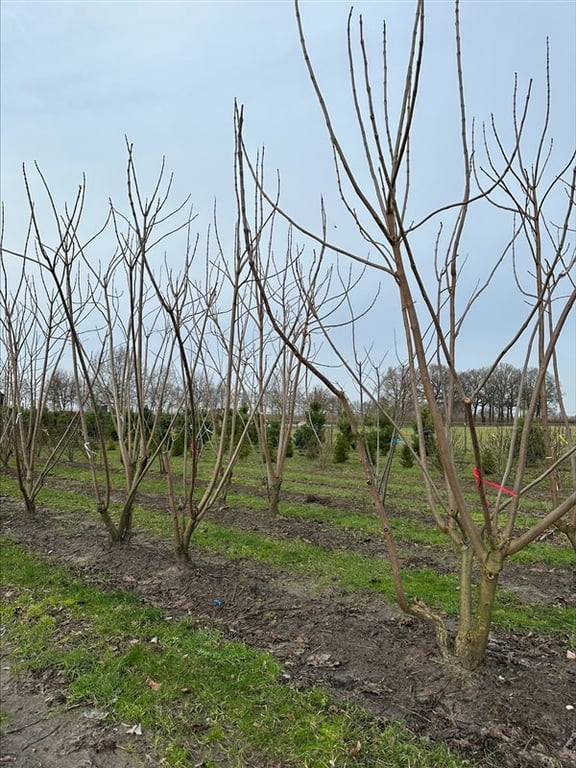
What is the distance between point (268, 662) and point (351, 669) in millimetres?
452

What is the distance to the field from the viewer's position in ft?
6.33

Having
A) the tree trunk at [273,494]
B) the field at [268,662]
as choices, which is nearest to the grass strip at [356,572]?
the field at [268,662]

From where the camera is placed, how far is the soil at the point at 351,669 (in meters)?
1.92

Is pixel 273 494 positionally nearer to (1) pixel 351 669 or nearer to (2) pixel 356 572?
(2) pixel 356 572

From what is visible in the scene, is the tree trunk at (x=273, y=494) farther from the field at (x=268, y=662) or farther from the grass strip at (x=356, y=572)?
the field at (x=268, y=662)

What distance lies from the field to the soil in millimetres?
10

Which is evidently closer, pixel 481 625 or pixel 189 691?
pixel 481 625

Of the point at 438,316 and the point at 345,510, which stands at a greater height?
the point at 438,316

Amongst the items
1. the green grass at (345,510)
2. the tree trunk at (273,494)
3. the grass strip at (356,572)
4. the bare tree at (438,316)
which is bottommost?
the green grass at (345,510)

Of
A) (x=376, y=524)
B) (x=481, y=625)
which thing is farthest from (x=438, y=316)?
(x=376, y=524)

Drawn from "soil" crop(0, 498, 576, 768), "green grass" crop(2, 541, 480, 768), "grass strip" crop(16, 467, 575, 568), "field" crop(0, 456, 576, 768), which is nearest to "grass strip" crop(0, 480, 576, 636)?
"field" crop(0, 456, 576, 768)

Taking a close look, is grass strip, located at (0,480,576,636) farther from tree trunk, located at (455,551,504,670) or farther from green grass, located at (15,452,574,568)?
green grass, located at (15,452,574,568)

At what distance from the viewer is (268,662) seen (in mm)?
2543

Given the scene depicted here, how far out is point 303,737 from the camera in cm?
198
